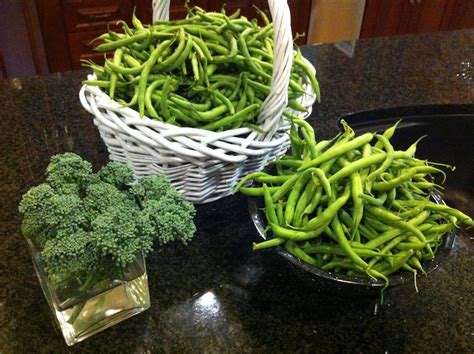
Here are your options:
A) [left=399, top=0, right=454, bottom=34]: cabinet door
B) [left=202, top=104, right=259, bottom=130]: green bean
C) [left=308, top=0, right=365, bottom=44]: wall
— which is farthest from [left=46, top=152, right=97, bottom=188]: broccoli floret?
[left=399, top=0, right=454, bottom=34]: cabinet door

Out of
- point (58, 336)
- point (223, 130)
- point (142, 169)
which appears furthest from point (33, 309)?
point (223, 130)

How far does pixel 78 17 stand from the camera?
2.12 meters

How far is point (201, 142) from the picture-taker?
0.69 metres

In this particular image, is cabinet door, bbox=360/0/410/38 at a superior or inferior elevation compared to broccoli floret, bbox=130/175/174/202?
inferior

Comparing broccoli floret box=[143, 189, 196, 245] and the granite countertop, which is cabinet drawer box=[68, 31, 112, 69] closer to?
the granite countertop

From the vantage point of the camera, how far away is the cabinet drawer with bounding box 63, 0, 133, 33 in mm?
2094

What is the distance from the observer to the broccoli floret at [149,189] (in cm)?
60

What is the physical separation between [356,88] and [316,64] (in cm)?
14

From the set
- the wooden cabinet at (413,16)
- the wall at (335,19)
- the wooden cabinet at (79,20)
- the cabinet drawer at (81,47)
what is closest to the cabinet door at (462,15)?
the wooden cabinet at (413,16)

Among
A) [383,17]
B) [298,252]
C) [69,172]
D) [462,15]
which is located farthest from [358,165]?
[462,15]

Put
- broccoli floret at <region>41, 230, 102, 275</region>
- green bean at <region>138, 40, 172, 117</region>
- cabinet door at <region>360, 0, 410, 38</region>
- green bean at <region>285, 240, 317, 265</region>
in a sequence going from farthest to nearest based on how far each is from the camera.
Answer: cabinet door at <region>360, 0, 410, 38</region>, green bean at <region>138, 40, 172, 117</region>, green bean at <region>285, 240, 317, 265</region>, broccoli floret at <region>41, 230, 102, 275</region>

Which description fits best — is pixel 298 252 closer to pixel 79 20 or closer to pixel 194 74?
pixel 194 74

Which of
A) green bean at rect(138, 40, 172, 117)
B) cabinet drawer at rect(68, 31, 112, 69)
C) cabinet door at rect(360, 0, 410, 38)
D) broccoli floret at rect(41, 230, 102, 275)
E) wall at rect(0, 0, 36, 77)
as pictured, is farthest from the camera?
cabinet door at rect(360, 0, 410, 38)

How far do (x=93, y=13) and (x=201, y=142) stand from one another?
66.8 inches
